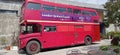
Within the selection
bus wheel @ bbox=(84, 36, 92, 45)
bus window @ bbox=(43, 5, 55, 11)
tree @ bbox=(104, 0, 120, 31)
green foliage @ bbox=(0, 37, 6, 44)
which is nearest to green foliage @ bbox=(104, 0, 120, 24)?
tree @ bbox=(104, 0, 120, 31)

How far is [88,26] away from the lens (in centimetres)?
1848

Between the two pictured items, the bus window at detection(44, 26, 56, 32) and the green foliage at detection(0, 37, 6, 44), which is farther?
the green foliage at detection(0, 37, 6, 44)

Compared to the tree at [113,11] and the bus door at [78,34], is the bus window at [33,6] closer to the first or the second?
Result: the bus door at [78,34]

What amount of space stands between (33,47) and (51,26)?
2271 mm

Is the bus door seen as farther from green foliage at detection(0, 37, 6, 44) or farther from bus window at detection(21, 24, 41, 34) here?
green foliage at detection(0, 37, 6, 44)

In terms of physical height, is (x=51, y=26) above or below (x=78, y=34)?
above

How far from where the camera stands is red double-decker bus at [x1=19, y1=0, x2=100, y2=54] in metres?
13.9

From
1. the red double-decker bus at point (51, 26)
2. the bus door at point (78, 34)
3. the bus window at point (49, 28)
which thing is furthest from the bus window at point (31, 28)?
the bus door at point (78, 34)

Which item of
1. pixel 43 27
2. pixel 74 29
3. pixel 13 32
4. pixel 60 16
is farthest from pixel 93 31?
pixel 13 32

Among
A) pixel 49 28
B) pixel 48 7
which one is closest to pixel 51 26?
pixel 49 28

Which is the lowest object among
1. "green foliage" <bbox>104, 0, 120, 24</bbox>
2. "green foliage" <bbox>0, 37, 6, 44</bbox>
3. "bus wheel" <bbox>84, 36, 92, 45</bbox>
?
"bus wheel" <bbox>84, 36, 92, 45</bbox>

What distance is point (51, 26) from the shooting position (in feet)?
A: 49.5

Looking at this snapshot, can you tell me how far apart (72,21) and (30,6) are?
456 centimetres

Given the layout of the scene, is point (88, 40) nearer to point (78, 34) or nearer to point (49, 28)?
point (78, 34)
